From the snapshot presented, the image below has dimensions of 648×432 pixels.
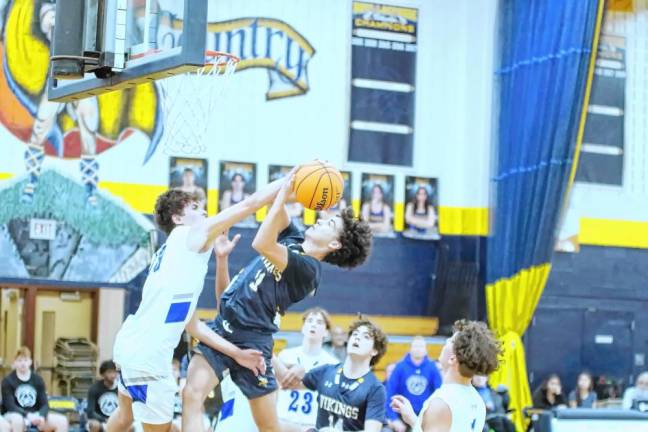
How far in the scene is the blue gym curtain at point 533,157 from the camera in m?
15.1

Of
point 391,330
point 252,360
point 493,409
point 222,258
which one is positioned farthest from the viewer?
point 391,330

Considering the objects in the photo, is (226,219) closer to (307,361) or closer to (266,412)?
(266,412)

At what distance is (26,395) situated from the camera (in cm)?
1210

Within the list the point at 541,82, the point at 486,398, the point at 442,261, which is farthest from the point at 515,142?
the point at 486,398

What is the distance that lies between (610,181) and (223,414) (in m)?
9.05

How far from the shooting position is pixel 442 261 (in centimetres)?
1548

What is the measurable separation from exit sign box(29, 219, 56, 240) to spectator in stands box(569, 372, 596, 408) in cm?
667

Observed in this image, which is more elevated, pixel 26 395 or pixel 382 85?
pixel 382 85

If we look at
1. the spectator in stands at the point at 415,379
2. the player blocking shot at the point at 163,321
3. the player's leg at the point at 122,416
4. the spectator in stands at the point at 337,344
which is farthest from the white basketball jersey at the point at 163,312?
the spectator in stands at the point at 337,344

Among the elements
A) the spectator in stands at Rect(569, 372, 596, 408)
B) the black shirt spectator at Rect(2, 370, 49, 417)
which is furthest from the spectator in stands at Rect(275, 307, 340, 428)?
the spectator in stands at Rect(569, 372, 596, 408)

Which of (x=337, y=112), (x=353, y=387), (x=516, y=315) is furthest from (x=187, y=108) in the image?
(x=353, y=387)

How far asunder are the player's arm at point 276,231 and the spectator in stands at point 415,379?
18.1 ft

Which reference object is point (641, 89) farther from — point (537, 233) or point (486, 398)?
point (486, 398)

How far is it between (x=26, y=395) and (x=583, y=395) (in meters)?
6.90
